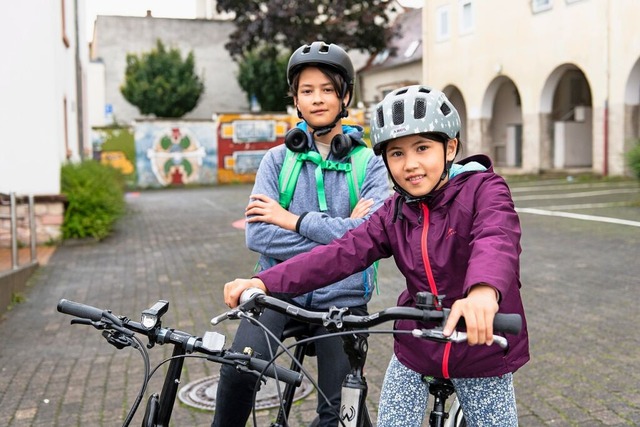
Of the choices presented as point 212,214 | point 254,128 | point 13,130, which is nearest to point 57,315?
point 13,130

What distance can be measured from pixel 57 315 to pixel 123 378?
2.53 metres

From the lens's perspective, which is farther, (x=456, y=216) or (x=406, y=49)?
(x=406, y=49)

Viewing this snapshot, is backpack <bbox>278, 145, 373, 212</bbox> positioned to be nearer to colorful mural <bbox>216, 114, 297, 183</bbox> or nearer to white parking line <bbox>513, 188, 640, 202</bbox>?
white parking line <bbox>513, 188, 640, 202</bbox>

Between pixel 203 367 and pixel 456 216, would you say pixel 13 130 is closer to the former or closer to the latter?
pixel 203 367

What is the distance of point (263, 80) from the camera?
42.5 m

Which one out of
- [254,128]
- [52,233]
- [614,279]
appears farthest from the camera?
[254,128]

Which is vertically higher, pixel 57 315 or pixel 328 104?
pixel 328 104

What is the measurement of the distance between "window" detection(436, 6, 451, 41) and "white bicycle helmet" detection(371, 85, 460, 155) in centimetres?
3069

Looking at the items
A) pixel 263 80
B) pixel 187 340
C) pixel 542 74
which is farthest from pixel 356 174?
pixel 263 80

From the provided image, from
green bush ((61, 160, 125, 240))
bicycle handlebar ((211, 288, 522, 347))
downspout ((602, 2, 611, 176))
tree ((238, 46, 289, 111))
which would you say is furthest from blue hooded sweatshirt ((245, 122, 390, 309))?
tree ((238, 46, 289, 111))

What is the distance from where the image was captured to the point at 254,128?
32469 millimetres

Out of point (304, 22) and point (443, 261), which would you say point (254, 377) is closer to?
point (443, 261)

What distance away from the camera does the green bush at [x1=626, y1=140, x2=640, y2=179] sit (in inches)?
626

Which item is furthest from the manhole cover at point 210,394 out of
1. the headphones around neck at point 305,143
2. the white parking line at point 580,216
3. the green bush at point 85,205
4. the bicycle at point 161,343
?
the white parking line at point 580,216
